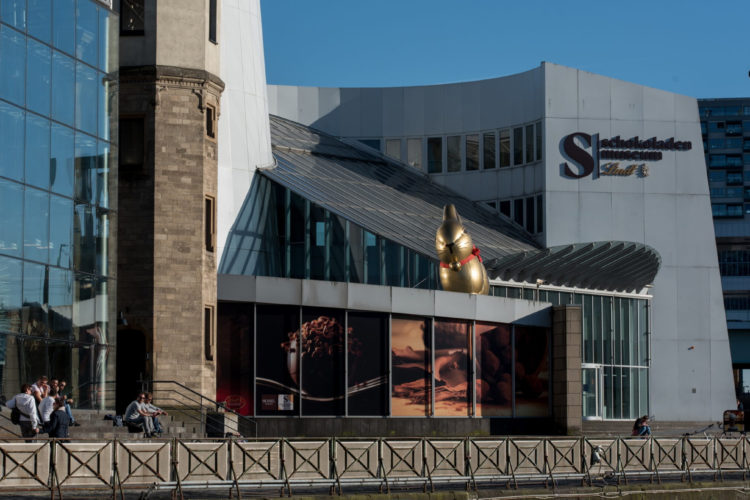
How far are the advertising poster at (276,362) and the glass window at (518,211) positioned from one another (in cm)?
3185

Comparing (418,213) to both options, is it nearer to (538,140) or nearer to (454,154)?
(538,140)

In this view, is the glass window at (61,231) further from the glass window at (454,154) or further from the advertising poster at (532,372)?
the glass window at (454,154)

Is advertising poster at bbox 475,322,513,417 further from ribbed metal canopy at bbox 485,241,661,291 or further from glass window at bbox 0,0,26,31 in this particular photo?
glass window at bbox 0,0,26,31

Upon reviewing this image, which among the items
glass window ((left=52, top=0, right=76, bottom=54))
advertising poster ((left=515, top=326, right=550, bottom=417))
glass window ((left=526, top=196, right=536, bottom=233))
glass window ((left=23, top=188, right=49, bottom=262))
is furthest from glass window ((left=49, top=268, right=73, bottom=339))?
glass window ((left=526, top=196, right=536, bottom=233))

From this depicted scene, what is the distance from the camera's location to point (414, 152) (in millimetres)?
83500

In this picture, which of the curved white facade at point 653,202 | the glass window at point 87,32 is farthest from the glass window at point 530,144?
the glass window at point 87,32

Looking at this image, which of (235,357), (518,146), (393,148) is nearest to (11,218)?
(235,357)

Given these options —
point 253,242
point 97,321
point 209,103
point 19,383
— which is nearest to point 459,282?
point 253,242

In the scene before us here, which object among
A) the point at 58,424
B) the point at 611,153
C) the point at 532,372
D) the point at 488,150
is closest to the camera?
the point at 58,424

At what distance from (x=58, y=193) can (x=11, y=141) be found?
303 cm

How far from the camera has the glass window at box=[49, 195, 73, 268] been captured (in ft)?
132

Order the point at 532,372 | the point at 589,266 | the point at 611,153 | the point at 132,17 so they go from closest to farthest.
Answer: the point at 132,17
the point at 532,372
the point at 589,266
the point at 611,153

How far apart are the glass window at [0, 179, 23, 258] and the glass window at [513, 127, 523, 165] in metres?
44.7

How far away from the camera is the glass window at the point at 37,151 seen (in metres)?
39.0
